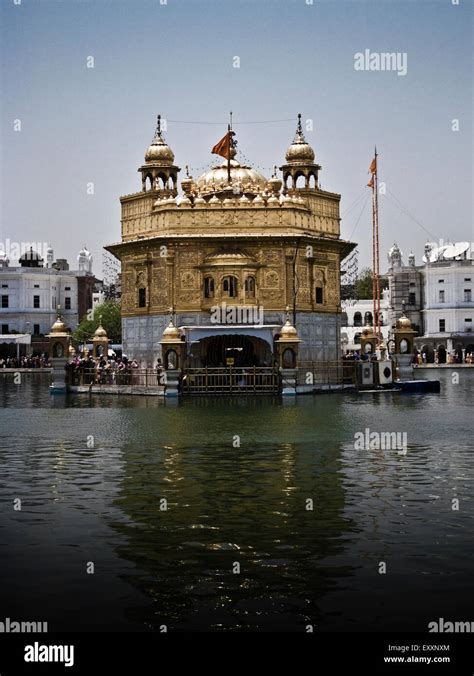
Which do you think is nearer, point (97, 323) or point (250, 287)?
point (250, 287)

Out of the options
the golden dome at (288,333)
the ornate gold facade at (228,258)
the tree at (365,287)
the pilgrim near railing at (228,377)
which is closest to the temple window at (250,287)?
the ornate gold facade at (228,258)

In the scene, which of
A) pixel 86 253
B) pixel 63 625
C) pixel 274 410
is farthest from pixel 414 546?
pixel 86 253

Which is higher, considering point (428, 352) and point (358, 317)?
point (358, 317)

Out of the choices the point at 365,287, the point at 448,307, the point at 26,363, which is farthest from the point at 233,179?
the point at 365,287

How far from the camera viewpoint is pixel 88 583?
421 inches

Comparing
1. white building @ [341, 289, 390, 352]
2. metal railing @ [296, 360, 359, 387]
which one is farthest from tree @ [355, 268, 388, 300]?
metal railing @ [296, 360, 359, 387]

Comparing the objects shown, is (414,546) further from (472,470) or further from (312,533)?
(472,470)

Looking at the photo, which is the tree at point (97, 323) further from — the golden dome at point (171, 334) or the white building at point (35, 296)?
the golden dome at point (171, 334)

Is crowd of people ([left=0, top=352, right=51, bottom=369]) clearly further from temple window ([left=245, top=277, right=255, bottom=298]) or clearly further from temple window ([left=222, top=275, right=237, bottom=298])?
temple window ([left=245, top=277, right=255, bottom=298])

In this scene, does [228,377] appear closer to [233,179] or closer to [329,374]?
[329,374]

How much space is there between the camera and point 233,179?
54.2 metres

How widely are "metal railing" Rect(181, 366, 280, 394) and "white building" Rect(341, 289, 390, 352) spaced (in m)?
62.4

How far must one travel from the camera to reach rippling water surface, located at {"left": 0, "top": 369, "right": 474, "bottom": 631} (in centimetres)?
988

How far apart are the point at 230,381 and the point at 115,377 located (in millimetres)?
7163
